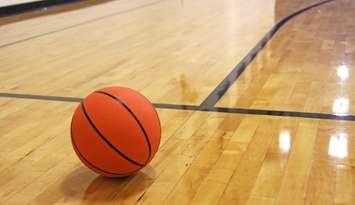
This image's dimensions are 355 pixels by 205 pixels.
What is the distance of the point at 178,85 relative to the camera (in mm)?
3088

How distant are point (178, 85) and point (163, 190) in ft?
4.54

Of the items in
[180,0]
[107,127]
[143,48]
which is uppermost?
[107,127]

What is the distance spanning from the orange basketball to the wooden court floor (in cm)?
11

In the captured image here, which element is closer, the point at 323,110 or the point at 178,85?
the point at 323,110

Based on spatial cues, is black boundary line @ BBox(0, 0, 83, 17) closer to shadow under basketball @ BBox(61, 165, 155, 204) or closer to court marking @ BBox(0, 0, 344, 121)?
court marking @ BBox(0, 0, 344, 121)

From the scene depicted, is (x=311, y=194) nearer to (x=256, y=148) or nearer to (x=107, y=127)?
(x=256, y=148)

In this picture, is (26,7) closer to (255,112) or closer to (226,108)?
(226,108)

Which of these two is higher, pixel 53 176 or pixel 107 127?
pixel 107 127

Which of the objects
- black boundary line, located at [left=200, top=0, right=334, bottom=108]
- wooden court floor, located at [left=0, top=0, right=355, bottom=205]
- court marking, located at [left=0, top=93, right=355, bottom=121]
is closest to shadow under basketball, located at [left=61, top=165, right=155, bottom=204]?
wooden court floor, located at [left=0, top=0, right=355, bottom=205]

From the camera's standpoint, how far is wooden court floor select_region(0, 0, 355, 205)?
1792mm

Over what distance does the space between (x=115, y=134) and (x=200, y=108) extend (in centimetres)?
96

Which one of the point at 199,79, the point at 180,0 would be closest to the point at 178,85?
the point at 199,79

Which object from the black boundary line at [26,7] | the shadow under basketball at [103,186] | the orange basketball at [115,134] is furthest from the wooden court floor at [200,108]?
the black boundary line at [26,7]

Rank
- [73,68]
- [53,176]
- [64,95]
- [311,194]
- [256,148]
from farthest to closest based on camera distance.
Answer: [73,68]
[64,95]
[256,148]
[53,176]
[311,194]
